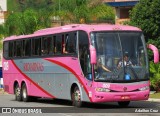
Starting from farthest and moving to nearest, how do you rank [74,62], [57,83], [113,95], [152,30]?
[152,30] < [57,83] < [74,62] < [113,95]

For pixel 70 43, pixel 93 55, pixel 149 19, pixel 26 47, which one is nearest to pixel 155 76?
pixel 149 19

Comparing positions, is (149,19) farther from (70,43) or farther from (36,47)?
(70,43)

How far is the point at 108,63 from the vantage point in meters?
20.6

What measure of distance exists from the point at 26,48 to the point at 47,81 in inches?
115

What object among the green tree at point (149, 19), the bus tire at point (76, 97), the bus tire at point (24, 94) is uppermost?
the green tree at point (149, 19)

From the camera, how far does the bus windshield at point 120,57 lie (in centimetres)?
2056

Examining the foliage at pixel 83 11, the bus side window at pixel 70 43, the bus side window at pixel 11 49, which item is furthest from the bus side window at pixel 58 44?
the foliage at pixel 83 11

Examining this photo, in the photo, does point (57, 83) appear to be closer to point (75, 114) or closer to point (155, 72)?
point (75, 114)

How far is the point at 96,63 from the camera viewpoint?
2053 cm

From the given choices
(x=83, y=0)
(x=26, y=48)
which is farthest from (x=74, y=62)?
(x=83, y=0)

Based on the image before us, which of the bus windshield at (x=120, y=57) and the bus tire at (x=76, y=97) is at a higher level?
the bus windshield at (x=120, y=57)

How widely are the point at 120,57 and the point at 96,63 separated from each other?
0.99 metres

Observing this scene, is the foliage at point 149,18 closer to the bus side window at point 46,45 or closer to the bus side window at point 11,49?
the bus side window at point 11,49

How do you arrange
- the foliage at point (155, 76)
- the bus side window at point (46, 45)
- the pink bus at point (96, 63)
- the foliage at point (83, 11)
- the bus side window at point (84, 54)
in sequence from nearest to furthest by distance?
the pink bus at point (96, 63) → the bus side window at point (84, 54) → the bus side window at point (46, 45) → the foliage at point (155, 76) → the foliage at point (83, 11)
